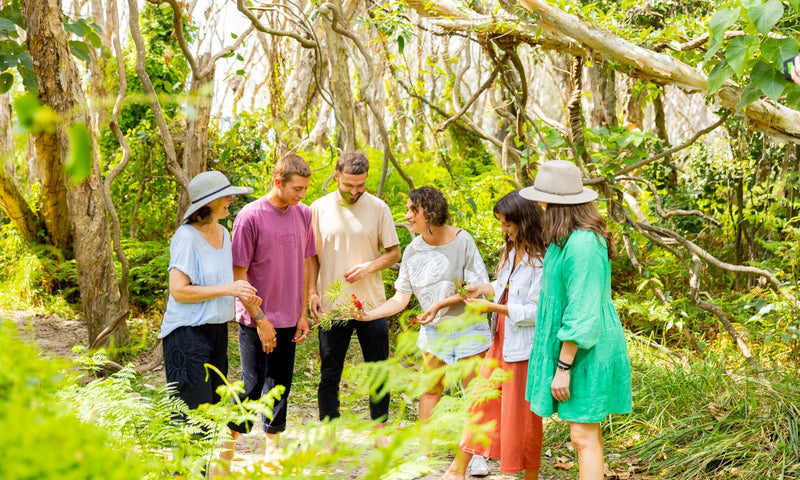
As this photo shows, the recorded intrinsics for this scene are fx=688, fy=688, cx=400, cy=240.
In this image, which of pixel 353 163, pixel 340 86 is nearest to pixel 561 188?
pixel 353 163

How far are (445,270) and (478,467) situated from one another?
4.30 ft

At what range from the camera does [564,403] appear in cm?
330

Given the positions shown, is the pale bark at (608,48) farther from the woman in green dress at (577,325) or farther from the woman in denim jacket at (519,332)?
the woman in green dress at (577,325)

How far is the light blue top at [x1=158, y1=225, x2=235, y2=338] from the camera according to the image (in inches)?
141

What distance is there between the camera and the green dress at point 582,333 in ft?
10.3

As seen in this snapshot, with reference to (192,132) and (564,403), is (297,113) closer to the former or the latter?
(192,132)

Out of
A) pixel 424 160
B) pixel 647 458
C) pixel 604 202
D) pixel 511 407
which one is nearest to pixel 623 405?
pixel 511 407

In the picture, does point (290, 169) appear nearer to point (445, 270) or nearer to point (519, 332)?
point (445, 270)

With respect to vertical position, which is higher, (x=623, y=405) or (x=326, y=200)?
(x=326, y=200)

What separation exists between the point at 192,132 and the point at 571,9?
362 cm

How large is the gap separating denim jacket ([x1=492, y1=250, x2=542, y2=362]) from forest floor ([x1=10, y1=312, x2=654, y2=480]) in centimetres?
76

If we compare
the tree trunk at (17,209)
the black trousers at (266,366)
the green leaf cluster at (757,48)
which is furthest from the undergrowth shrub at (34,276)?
the green leaf cluster at (757,48)

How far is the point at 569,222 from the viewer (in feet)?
10.8

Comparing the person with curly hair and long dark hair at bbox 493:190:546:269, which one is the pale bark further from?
long dark hair at bbox 493:190:546:269
